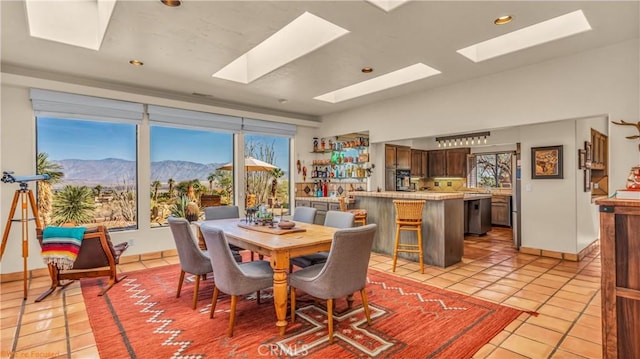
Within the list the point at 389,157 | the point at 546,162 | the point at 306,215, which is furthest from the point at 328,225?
the point at 546,162

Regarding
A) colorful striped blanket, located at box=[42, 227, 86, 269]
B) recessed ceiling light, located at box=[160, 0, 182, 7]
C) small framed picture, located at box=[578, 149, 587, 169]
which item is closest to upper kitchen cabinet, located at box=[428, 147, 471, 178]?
small framed picture, located at box=[578, 149, 587, 169]

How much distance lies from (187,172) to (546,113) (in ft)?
17.4

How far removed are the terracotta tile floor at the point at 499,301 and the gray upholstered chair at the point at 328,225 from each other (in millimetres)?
1178

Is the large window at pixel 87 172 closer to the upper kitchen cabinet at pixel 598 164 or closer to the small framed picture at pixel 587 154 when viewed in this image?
the small framed picture at pixel 587 154

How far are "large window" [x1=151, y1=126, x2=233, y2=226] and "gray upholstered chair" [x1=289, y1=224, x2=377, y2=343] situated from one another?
3.61m

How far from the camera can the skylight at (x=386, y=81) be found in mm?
4312

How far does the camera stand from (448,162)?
27.3 feet

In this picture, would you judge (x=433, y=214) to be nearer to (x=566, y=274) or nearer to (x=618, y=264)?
(x=566, y=274)

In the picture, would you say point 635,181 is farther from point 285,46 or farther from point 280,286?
point 285,46

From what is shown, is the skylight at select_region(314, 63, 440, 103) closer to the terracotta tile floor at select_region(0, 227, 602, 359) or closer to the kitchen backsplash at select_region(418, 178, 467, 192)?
the terracotta tile floor at select_region(0, 227, 602, 359)

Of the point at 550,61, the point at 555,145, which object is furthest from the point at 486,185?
the point at 550,61

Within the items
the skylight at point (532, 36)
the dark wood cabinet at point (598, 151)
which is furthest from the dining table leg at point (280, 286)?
the dark wood cabinet at point (598, 151)

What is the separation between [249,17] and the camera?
105 inches

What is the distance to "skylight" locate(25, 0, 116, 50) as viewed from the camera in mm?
2945
